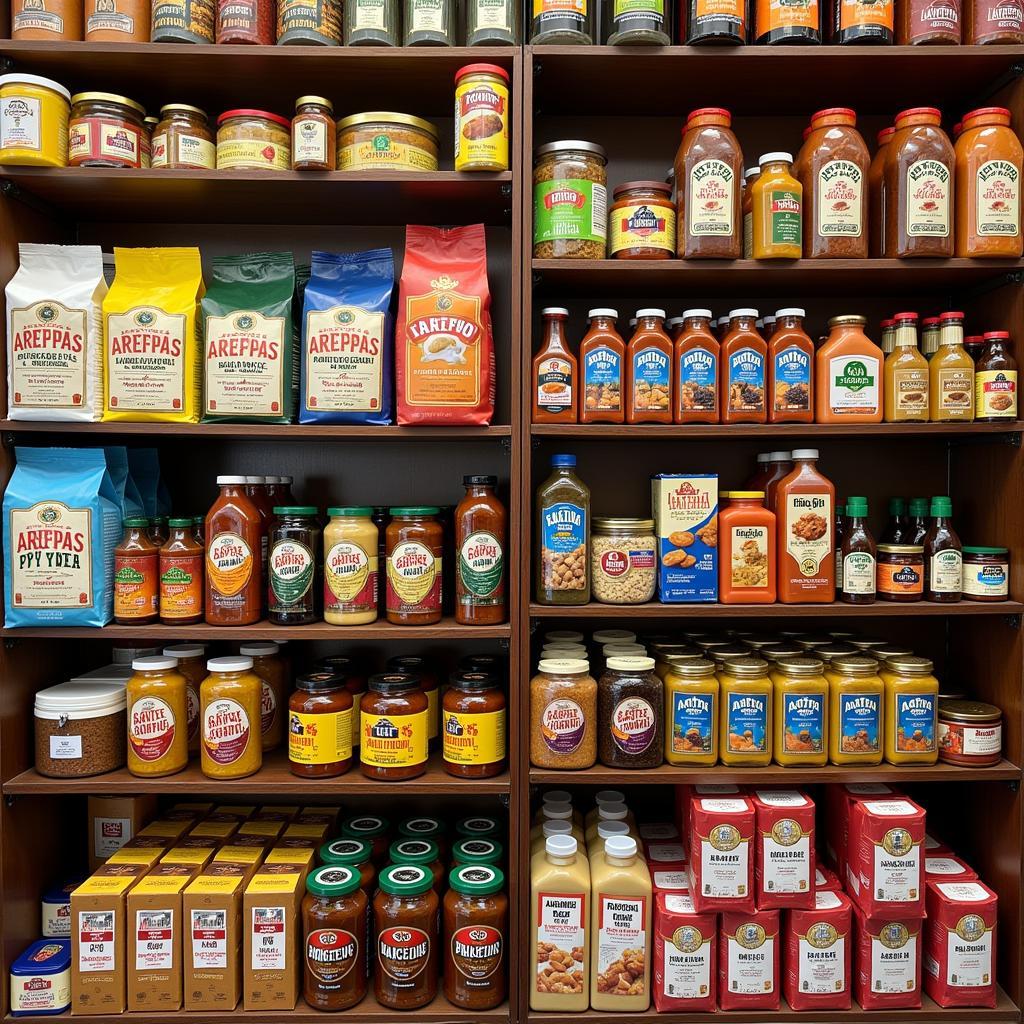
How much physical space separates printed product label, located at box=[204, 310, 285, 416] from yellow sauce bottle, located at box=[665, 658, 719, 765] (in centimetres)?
111

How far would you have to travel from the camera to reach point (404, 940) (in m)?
1.51

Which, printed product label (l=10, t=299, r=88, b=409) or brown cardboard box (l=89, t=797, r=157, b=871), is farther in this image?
brown cardboard box (l=89, t=797, r=157, b=871)

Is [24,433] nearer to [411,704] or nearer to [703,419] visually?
[411,704]

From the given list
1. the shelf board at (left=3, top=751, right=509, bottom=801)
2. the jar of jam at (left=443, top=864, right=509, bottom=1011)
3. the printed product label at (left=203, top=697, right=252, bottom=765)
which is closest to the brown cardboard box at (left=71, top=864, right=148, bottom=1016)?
the shelf board at (left=3, top=751, right=509, bottom=801)

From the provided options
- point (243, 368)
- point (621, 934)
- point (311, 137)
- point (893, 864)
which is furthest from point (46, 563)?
point (893, 864)

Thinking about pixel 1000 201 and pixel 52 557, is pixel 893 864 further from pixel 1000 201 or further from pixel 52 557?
pixel 52 557

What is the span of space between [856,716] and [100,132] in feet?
7.04

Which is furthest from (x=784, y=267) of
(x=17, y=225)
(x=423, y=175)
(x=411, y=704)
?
(x=17, y=225)

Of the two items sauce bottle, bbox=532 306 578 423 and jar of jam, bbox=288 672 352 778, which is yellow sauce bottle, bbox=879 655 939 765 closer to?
sauce bottle, bbox=532 306 578 423

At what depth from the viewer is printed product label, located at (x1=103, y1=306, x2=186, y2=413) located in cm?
158

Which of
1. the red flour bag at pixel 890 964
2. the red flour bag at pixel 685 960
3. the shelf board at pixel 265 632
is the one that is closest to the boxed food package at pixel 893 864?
the red flour bag at pixel 890 964

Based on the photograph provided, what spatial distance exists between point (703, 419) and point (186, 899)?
5.09 feet

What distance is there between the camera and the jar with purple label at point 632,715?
1.59m

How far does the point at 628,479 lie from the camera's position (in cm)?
196
